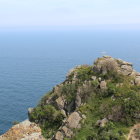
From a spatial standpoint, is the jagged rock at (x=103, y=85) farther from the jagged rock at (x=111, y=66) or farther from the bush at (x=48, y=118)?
the bush at (x=48, y=118)

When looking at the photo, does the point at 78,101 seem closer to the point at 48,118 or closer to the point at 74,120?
the point at 48,118

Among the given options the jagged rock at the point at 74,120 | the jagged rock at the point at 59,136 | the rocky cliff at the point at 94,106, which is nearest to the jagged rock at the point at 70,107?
the rocky cliff at the point at 94,106

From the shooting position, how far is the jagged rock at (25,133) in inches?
1493

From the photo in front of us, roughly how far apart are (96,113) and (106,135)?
5126 millimetres

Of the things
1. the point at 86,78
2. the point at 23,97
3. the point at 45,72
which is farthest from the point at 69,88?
the point at 45,72

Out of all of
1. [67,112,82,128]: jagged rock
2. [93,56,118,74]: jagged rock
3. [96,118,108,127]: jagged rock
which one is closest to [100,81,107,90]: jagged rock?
[93,56,118,74]: jagged rock

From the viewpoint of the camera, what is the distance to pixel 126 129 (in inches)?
1309

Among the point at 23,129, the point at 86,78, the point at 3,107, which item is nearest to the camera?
the point at 23,129

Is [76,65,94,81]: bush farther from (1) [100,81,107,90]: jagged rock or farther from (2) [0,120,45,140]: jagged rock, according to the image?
(2) [0,120,45,140]: jagged rock

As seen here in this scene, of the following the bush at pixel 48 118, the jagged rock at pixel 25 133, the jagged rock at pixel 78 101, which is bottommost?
the jagged rock at pixel 25 133

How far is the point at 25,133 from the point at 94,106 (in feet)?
29.5

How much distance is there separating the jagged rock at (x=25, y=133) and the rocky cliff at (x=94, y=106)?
142mm

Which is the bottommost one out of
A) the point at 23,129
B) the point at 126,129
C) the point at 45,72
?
the point at 45,72

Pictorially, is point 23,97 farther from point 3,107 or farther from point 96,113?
point 96,113
